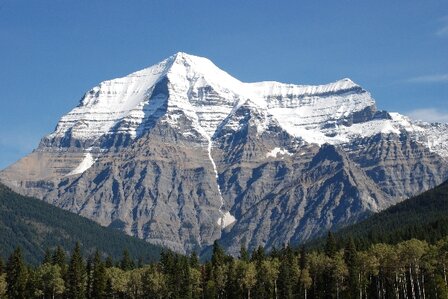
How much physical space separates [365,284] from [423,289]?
1581 centimetres

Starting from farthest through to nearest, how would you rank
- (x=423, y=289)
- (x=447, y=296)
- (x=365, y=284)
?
1. (x=365, y=284)
2. (x=423, y=289)
3. (x=447, y=296)

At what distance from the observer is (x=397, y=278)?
198250mm

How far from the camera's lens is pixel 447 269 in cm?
19250

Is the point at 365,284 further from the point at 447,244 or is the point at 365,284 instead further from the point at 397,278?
the point at 447,244

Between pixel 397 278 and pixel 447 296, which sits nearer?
pixel 447 296

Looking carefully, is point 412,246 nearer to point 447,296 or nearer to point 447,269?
point 447,269

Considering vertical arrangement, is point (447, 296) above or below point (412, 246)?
below

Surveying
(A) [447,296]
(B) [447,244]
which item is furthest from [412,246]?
(A) [447,296]

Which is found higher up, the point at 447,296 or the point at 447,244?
the point at 447,244

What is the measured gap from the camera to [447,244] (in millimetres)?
198000

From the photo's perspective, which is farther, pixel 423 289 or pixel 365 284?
pixel 365 284

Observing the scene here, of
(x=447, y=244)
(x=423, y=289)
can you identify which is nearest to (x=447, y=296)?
(x=423, y=289)

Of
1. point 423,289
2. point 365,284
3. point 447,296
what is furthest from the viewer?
point 365,284

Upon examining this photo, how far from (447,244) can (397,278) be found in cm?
1270
